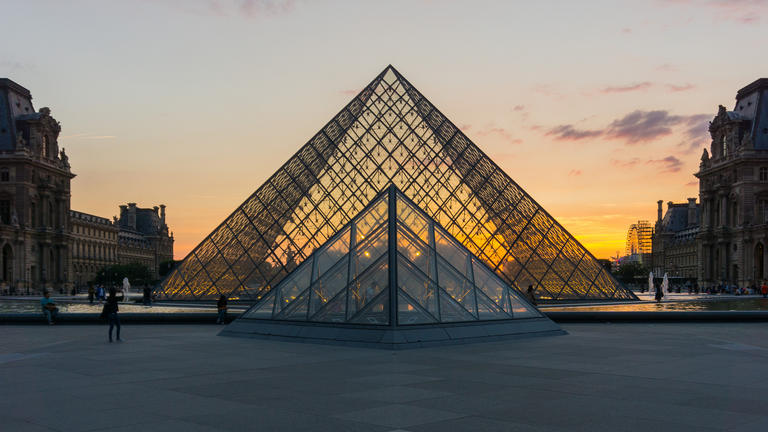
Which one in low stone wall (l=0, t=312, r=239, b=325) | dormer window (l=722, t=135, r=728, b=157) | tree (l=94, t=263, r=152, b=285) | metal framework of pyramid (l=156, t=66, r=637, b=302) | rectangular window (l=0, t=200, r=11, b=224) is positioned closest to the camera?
low stone wall (l=0, t=312, r=239, b=325)

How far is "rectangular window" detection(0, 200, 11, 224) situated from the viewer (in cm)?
7444

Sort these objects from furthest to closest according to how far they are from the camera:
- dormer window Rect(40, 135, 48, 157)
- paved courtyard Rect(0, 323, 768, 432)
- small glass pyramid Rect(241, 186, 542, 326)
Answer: dormer window Rect(40, 135, 48, 157) → small glass pyramid Rect(241, 186, 542, 326) → paved courtyard Rect(0, 323, 768, 432)

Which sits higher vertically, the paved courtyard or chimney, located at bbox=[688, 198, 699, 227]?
chimney, located at bbox=[688, 198, 699, 227]

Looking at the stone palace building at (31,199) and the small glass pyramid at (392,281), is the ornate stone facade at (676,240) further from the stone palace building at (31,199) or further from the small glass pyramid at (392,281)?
the small glass pyramid at (392,281)

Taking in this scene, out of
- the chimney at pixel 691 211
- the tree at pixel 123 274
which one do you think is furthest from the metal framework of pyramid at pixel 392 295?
the chimney at pixel 691 211

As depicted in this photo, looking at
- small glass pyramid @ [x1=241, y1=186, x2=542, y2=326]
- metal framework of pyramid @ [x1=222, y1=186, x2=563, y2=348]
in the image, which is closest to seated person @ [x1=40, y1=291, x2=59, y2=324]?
metal framework of pyramid @ [x1=222, y1=186, x2=563, y2=348]

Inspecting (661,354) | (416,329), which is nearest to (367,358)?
(416,329)

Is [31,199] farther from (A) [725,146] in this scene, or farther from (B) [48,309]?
(A) [725,146]

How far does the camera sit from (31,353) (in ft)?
44.1

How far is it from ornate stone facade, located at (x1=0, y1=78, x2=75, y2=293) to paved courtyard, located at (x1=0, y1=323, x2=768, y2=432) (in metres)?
65.1

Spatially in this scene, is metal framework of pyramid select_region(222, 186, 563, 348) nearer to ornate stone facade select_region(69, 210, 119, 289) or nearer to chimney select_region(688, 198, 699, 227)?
ornate stone facade select_region(69, 210, 119, 289)

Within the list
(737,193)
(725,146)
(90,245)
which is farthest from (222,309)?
Answer: (90,245)

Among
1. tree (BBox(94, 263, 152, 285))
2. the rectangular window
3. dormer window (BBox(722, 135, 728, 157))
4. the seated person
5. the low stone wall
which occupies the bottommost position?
tree (BBox(94, 263, 152, 285))

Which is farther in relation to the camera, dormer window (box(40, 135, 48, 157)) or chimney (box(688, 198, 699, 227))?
chimney (box(688, 198, 699, 227))
